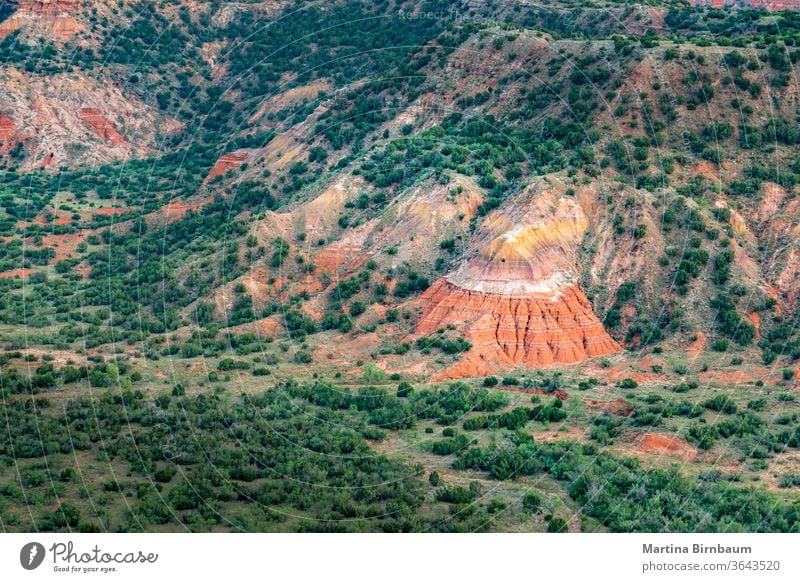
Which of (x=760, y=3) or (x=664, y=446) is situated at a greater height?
(x=664, y=446)

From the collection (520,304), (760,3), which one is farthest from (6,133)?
(760,3)

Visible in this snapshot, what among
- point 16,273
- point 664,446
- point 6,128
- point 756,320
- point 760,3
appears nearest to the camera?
point 664,446

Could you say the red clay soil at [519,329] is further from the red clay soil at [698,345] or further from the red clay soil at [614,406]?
the red clay soil at [614,406]

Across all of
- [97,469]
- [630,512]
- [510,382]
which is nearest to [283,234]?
[510,382]

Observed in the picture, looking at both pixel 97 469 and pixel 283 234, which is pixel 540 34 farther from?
pixel 97 469

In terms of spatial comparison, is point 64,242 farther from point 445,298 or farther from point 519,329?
point 519,329

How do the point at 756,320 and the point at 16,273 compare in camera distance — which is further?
the point at 16,273
